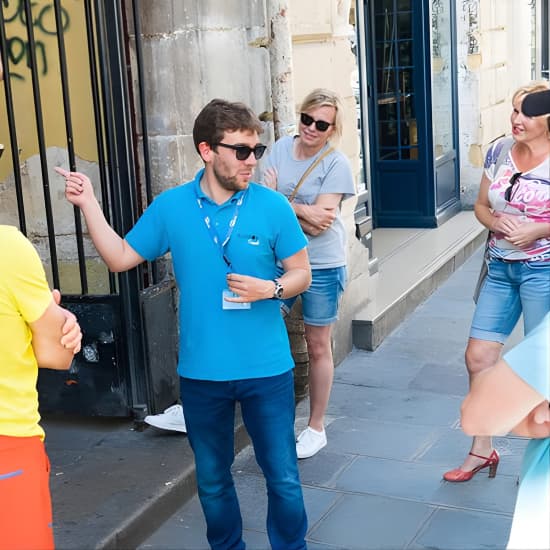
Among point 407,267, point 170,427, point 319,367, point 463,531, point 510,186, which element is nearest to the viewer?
point 463,531

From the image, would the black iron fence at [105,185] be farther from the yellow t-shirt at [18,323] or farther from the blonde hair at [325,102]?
the yellow t-shirt at [18,323]

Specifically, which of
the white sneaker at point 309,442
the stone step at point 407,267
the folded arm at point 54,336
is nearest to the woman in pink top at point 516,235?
the white sneaker at point 309,442

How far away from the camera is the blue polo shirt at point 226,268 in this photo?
3.46 meters

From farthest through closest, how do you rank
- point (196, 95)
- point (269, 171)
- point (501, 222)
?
point (196, 95), point (269, 171), point (501, 222)

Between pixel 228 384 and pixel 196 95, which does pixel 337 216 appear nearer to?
pixel 196 95

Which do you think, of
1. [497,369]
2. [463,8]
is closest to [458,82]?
[463,8]

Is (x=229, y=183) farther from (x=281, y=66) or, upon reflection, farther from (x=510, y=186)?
(x=281, y=66)

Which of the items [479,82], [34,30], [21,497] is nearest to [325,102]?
[34,30]

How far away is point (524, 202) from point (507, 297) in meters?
0.41

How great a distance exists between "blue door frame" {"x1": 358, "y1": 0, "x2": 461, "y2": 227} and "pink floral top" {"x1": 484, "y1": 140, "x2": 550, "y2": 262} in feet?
17.9

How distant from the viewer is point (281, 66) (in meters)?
5.48

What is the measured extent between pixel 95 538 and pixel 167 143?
2.09 m

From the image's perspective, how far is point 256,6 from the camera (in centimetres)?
534

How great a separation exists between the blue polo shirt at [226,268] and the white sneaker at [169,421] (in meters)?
1.29
